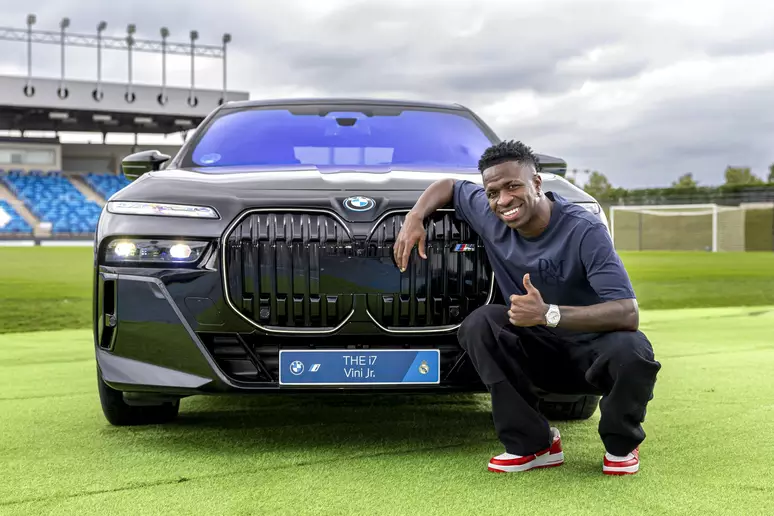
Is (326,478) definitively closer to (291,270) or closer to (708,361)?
(291,270)

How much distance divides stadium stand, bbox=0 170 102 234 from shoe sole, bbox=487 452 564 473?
1825 inches

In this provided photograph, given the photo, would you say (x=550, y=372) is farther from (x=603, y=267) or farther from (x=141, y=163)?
(x=141, y=163)

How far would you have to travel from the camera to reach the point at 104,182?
54.9 metres

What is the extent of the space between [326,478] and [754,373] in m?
3.54

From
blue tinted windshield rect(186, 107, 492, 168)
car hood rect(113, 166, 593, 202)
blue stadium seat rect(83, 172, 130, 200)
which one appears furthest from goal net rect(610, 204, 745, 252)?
car hood rect(113, 166, 593, 202)

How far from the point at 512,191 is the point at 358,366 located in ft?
2.75

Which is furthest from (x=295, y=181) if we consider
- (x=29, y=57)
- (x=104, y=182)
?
(x=29, y=57)

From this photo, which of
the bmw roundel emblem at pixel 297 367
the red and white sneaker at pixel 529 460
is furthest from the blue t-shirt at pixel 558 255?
the bmw roundel emblem at pixel 297 367

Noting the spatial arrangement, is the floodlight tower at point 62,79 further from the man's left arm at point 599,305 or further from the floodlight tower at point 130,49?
the man's left arm at point 599,305

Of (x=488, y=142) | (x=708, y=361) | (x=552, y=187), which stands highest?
(x=488, y=142)

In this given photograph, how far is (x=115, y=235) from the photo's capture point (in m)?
3.22

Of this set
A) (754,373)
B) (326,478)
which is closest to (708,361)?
(754,373)

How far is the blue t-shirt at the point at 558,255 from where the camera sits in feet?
9.64

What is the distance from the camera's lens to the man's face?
3.07 metres
